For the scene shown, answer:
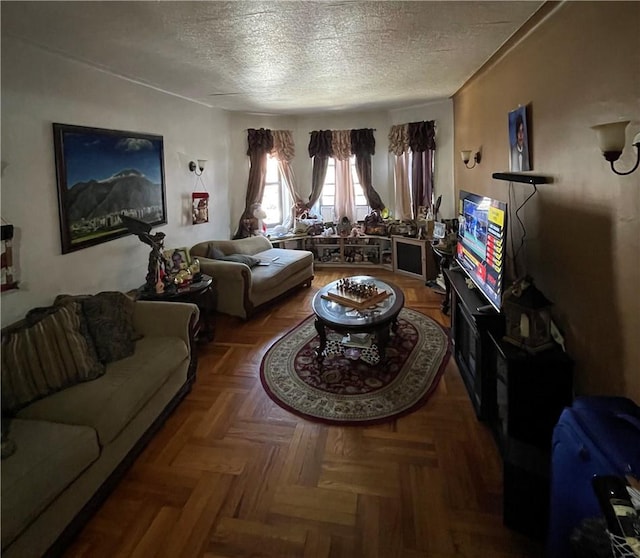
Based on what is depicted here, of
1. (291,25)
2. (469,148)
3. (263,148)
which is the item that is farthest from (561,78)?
(263,148)

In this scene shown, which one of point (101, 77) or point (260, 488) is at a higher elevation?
point (101, 77)

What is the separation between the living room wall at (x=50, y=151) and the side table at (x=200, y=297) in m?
0.42

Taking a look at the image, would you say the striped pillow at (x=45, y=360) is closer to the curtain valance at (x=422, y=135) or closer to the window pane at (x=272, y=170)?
the window pane at (x=272, y=170)

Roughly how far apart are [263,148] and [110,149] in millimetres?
2999

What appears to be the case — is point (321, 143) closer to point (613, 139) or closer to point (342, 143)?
point (342, 143)

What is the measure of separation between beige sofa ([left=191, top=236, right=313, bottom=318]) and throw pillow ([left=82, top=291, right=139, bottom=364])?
1.71 metres

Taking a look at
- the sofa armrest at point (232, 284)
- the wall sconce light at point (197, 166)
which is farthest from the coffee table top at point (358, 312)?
the wall sconce light at point (197, 166)

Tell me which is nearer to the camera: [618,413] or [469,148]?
[618,413]

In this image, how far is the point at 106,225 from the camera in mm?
3420

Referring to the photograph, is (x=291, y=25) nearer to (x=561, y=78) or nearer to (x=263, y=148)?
(x=561, y=78)

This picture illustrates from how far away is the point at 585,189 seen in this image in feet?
6.64

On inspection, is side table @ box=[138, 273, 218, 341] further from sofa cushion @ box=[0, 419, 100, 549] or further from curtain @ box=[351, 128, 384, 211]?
curtain @ box=[351, 128, 384, 211]

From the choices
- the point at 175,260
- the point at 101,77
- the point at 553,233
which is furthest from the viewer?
the point at 175,260

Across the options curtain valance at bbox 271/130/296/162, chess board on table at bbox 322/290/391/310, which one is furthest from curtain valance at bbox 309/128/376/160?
chess board on table at bbox 322/290/391/310
